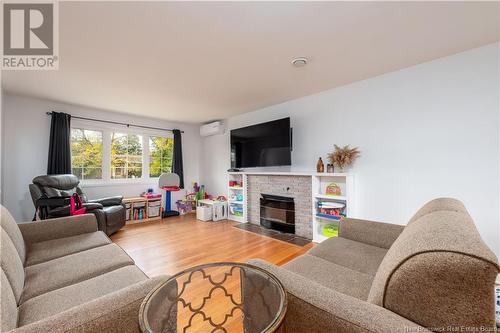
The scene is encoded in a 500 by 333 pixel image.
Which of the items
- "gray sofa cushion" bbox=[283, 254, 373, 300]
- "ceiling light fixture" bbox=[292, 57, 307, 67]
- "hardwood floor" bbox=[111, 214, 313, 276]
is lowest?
"hardwood floor" bbox=[111, 214, 313, 276]

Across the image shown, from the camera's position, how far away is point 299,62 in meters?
2.38

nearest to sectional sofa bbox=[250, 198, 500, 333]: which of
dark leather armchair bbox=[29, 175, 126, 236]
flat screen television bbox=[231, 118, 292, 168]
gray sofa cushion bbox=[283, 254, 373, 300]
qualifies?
gray sofa cushion bbox=[283, 254, 373, 300]

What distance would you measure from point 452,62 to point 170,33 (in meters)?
2.94

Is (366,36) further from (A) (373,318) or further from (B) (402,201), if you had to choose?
(A) (373,318)

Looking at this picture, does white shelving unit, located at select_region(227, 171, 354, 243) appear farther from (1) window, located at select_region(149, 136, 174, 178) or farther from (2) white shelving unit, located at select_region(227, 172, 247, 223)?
(1) window, located at select_region(149, 136, 174, 178)

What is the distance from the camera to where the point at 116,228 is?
3.40m

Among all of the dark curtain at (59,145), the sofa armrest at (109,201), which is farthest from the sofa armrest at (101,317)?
the dark curtain at (59,145)

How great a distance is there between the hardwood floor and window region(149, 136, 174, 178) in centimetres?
148

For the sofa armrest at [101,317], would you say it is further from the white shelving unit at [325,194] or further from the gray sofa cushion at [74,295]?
the white shelving unit at [325,194]

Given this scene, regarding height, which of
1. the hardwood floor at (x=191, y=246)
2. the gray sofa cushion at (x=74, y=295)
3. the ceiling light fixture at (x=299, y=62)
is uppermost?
the ceiling light fixture at (x=299, y=62)

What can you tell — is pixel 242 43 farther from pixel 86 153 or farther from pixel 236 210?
pixel 86 153

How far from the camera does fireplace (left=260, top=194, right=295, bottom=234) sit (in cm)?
356

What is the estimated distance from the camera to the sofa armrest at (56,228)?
181 cm

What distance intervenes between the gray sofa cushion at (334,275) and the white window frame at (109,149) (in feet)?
14.2
